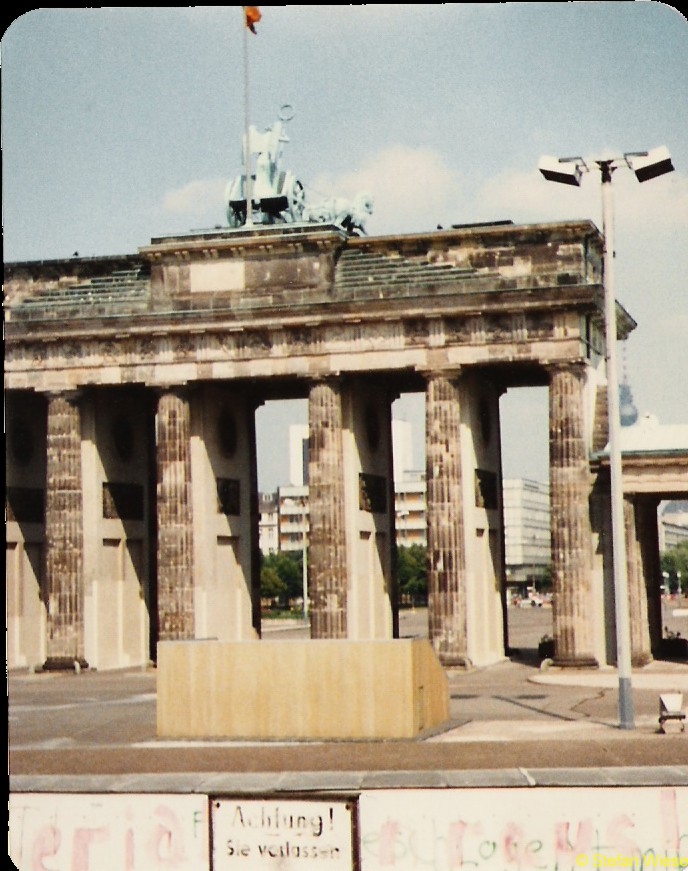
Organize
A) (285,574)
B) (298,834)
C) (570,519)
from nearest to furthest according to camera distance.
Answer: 1. (298,834)
2. (570,519)
3. (285,574)

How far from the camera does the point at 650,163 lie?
3697cm

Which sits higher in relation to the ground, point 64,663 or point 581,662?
point 64,663

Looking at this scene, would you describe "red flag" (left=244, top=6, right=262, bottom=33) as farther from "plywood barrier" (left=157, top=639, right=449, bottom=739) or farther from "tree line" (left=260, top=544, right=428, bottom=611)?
"tree line" (left=260, top=544, right=428, bottom=611)

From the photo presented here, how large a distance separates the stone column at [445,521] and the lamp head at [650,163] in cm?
2583

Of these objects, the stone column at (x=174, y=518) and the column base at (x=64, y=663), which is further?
the column base at (x=64, y=663)

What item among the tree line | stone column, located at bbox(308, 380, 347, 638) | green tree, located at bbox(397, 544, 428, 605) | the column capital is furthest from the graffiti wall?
green tree, located at bbox(397, 544, 428, 605)

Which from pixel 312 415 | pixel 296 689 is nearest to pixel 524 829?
pixel 296 689

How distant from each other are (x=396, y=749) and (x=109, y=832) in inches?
Result: 637

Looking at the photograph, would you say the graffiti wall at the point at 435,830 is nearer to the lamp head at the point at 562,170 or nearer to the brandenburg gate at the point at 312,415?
the lamp head at the point at 562,170

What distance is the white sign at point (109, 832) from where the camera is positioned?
1853 centimetres

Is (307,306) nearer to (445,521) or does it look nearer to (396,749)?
(445,521)

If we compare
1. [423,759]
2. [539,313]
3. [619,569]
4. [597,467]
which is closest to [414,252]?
[539,313]

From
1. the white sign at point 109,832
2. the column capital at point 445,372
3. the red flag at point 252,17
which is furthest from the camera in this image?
the column capital at point 445,372

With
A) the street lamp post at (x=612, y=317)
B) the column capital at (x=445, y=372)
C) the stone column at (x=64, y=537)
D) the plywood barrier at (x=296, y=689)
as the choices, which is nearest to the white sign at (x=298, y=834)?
the plywood barrier at (x=296, y=689)
